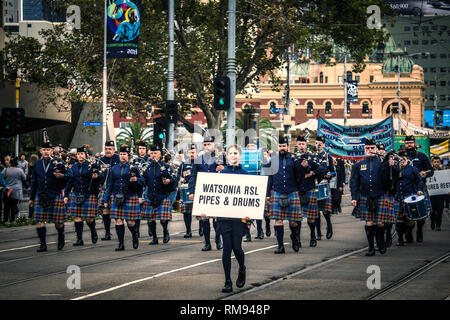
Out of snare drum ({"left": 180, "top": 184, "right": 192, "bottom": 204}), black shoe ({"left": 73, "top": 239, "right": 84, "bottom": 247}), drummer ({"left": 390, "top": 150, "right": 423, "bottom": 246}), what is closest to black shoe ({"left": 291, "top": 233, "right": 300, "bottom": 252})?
drummer ({"left": 390, "top": 150, "right": 423, "bottom": 246})

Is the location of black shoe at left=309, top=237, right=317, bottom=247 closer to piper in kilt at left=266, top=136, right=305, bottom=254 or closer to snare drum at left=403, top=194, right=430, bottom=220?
piper in kilt at left=266, top=136, right=305, bottom=254

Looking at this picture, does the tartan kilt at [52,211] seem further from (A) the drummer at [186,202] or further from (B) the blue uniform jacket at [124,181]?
(A) the drummer at [186,202]

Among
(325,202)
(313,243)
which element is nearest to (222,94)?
(325,202)

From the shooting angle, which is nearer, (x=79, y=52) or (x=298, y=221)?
(x=298, y=221)

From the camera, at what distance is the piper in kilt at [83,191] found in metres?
15.8

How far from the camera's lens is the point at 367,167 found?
14.1 meters

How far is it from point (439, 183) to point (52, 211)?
9.21m

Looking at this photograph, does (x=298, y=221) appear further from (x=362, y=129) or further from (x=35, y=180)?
(x=362, y=129)

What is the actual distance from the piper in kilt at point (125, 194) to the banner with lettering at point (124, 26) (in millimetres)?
11920

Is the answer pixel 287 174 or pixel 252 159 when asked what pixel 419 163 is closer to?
pixel 287 174

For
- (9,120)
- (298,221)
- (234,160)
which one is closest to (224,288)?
(234,160)

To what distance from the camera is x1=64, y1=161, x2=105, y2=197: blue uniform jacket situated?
52.2ft

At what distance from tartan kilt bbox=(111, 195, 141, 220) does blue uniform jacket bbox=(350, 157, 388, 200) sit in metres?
4.13
